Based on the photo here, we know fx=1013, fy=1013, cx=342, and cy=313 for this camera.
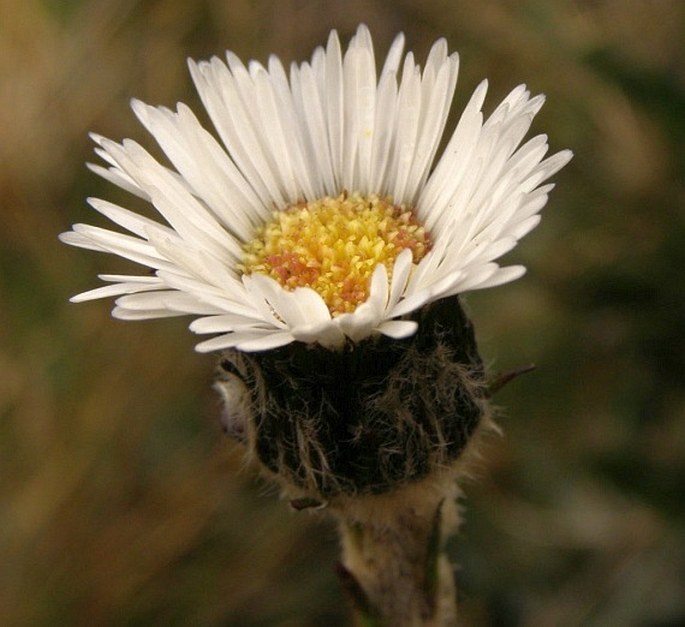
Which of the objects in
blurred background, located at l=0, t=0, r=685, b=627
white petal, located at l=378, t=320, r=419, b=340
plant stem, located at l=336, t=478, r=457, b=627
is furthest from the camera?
blurred background, located at l=0, t=0, r=685, b=627

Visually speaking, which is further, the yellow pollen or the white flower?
the yellow pollen

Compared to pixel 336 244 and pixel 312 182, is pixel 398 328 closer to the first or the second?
pixel 336 244

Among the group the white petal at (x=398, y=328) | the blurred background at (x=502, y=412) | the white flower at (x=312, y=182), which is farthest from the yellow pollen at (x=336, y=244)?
the blurred background at (x=502, y=412)

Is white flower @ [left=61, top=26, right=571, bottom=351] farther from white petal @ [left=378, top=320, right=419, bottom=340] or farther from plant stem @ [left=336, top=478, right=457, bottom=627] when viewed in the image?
plant stem @ [left=336, top=478, right=457, bottom=627]

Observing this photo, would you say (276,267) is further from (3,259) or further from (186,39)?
(186,39)

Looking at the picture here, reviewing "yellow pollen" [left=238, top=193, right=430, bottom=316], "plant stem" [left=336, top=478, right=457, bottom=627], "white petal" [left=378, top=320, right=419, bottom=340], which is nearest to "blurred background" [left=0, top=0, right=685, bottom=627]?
"yellow pollen" [left=238, top=193, right=430, bottom=316]

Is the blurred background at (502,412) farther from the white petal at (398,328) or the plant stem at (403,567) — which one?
the white petal at (398,328)

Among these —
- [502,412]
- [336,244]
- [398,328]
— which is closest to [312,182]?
[336,244]
